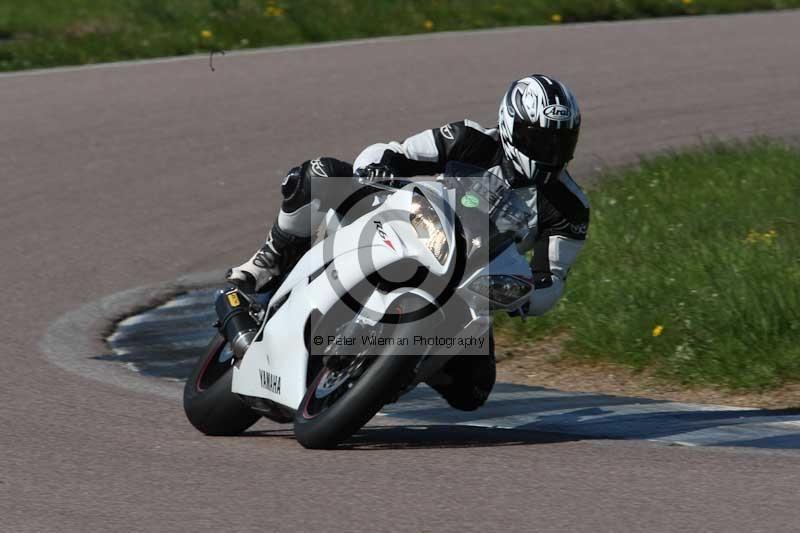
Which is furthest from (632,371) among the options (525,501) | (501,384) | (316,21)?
(316,21)

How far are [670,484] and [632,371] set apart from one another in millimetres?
2330

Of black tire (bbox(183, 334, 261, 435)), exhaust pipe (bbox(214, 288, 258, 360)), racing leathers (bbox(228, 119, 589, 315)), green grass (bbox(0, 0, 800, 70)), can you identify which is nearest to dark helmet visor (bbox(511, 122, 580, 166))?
racing leathers (bbox(228, 119, 589, 315))

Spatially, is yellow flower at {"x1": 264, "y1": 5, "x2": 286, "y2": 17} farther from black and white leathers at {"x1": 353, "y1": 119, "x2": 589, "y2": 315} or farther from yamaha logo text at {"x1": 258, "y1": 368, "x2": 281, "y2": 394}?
yamaha logo text at {"x1": 258, "y1": 368, "x2": 281, "y2": 394}

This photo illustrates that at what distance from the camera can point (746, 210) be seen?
953 cm

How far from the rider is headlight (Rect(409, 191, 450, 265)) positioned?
0.30m

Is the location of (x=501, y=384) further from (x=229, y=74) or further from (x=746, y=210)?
(x=229, y=74)

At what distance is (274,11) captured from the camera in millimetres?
16562

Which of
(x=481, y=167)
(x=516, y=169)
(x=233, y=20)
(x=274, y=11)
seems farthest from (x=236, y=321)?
(x=274, y=11)

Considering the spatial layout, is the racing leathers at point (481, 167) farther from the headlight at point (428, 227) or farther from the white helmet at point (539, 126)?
the headlight at point (428, 227)

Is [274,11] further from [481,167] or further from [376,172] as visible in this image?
[376,172]

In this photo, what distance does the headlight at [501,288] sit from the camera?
5.64 m

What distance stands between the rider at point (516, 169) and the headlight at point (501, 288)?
0.94 ft

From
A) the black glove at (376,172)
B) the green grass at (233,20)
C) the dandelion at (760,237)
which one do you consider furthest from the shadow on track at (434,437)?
the green grass at (233,20)

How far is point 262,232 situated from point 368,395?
5268mm
